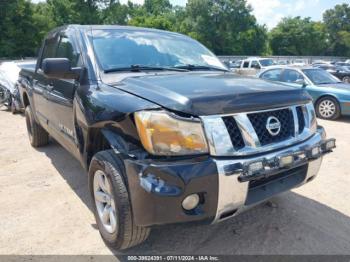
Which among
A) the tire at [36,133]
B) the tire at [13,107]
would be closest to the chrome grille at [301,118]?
the tire at [36,133]

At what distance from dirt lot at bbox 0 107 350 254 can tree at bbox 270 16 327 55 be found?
235 ft

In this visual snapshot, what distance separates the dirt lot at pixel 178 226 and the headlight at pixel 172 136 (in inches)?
21.5

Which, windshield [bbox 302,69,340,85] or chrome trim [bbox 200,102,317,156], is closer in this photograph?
chrome trim [bbox 200,102,317,156]

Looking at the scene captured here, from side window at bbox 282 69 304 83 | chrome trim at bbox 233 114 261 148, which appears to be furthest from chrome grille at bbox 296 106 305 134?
side window at bbox 282 69 304 83

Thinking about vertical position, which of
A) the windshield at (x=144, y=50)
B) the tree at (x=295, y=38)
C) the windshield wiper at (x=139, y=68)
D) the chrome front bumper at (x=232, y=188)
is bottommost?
the chrome front bumper at (x=232, y=188)

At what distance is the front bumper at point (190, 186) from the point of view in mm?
2166

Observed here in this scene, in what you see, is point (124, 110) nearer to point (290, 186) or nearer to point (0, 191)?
point (290, 186)

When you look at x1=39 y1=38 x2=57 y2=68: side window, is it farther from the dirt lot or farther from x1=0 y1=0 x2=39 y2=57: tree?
x1=0 y1=0 x2=39 y2=57: tree

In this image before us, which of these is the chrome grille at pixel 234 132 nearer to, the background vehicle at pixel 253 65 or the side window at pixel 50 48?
the side window at pixel 50 48

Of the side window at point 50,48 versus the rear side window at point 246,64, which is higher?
the side window at point 50,48

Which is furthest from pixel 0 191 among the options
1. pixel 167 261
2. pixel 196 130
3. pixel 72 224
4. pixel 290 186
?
pixel 290 186

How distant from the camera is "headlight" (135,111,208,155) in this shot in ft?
7.30

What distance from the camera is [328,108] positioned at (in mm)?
8938

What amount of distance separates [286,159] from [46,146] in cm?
465
